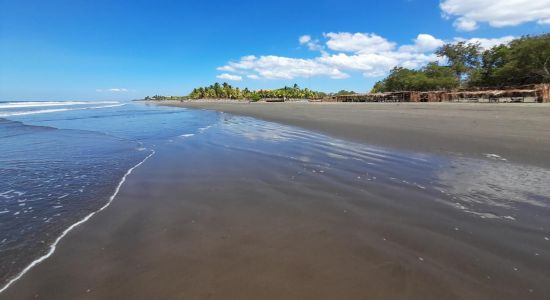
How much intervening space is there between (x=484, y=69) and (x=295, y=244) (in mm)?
73746

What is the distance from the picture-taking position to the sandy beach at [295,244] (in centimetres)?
279

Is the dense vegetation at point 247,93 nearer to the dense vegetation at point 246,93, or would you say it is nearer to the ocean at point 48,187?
the dense vegetation at point 246,93

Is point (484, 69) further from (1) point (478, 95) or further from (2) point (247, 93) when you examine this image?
(2) point (247, 93)

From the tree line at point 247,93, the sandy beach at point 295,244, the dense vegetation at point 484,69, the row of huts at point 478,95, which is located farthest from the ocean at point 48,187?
the tree line at point 247,93

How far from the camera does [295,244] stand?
11.9 ft

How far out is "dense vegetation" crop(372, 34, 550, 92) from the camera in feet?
155

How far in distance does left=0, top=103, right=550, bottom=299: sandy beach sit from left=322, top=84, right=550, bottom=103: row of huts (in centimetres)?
3321

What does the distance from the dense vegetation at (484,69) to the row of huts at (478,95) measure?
21.6ft

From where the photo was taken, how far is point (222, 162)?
332 inches

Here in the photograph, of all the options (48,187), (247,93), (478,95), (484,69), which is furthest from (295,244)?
(247,93)

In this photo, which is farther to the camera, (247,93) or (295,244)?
(247,93)

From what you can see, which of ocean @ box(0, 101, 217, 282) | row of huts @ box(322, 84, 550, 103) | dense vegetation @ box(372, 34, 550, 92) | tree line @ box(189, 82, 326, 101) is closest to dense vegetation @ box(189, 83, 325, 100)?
tree line @ box(189, 82, 326, 101)

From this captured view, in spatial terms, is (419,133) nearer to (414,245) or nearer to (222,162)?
(222,162)

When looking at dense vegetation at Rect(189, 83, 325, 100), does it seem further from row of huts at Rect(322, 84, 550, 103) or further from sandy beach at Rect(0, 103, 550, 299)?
sandy beach at Rect(0, 103, 550, 299)
